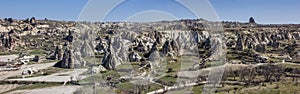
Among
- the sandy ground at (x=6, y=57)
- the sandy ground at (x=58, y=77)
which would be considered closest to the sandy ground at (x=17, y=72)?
the sandy ground at (x=58, y=77)

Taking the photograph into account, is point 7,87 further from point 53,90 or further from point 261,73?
point 261,73

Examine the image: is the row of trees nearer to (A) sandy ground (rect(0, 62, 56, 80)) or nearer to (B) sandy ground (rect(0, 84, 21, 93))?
(B) sandy ground (rect(0, 84, 21, 93))

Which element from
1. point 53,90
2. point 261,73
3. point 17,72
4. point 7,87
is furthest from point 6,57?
point 261,73

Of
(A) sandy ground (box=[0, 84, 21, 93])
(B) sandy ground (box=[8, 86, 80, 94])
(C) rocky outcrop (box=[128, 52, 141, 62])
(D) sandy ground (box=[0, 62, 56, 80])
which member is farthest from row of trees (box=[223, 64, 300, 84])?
(D) sandy ground (box=[0, 62, 56, 80])

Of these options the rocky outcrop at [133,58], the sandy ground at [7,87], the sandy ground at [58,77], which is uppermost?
the rocky outcrop at [133,58]

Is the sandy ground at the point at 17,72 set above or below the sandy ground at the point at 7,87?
above

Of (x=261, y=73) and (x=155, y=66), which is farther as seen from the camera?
(x=155, y=66)

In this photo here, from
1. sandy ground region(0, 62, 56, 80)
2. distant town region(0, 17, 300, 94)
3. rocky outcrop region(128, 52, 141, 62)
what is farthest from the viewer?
rocky outcrop region(128, 52, 141, 62)

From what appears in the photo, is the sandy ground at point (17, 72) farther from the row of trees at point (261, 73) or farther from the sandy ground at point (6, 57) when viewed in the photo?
the row of trees at point (261, 73)

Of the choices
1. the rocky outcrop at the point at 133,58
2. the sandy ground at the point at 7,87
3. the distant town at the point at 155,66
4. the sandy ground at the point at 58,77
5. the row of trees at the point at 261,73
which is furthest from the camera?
the rocky outcrop at the point at 133,58

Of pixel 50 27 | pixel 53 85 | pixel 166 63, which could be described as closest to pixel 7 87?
pixel 53 85

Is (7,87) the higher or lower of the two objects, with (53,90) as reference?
higher
